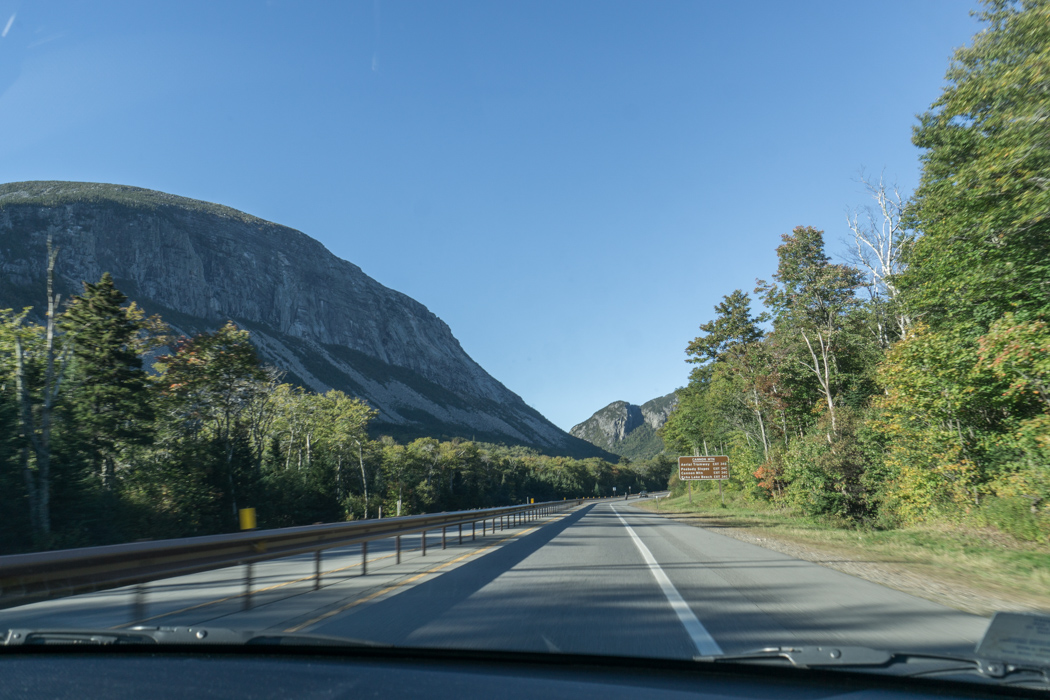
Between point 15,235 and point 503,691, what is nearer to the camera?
point 503,691

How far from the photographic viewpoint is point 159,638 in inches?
154

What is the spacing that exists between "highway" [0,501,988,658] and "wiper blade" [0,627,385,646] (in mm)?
1156

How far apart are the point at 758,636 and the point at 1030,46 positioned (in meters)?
16.3

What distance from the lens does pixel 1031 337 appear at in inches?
525

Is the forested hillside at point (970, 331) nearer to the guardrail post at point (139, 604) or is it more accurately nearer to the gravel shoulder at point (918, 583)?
the gravel shoulder at point (918, 583)

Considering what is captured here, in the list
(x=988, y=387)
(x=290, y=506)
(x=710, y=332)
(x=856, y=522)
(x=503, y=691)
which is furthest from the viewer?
(x=710, y=332)

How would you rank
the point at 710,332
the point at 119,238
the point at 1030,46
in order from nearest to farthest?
the point at 1030,46
the point at 710,332
the point at 119,238

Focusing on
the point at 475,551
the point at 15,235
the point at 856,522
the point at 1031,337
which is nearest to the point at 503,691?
the point at 475,551

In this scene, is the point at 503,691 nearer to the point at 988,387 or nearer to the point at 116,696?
the point at 116,696

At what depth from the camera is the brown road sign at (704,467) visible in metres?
47.0

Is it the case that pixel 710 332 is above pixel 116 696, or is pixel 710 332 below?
above

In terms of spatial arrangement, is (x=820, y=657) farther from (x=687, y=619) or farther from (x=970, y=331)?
(x=970, y=331)

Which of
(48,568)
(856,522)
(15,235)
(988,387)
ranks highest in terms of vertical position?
(15,235)

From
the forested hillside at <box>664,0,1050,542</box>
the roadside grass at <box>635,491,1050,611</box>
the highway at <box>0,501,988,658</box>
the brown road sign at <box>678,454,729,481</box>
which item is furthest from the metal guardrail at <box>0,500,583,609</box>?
the brown road sign at <box>678,454,729,481</box>
